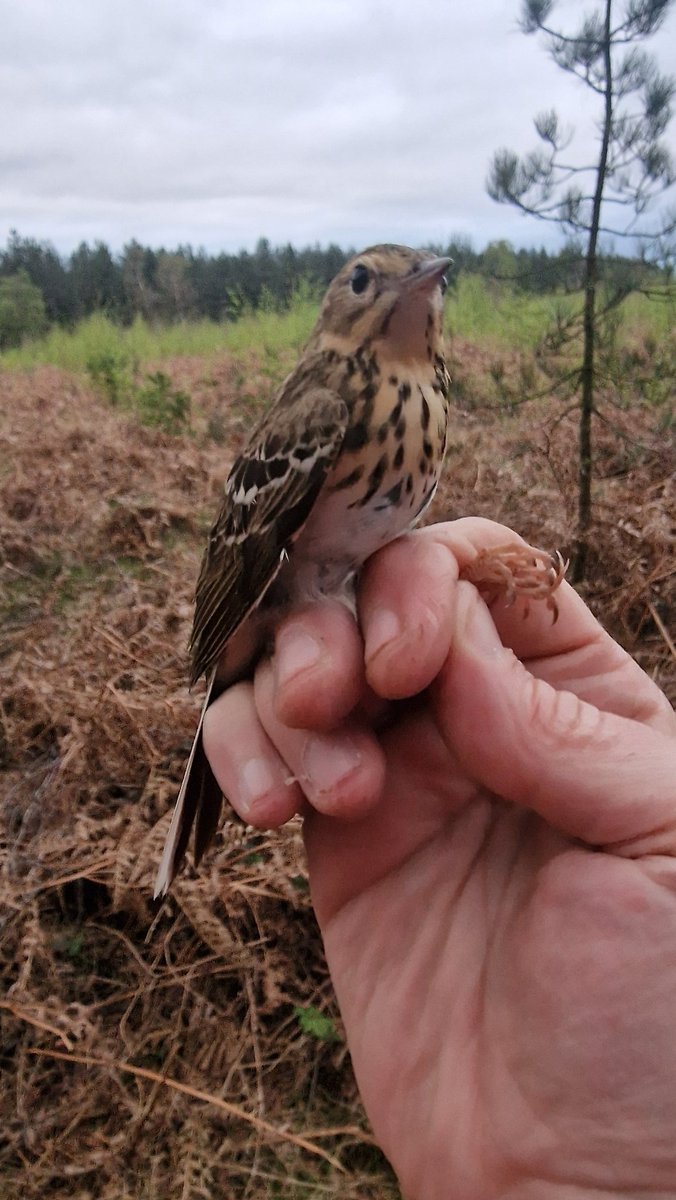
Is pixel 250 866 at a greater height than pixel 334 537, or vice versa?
pixel 334 537

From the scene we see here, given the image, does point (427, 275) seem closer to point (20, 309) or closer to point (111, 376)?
point (111, 376)

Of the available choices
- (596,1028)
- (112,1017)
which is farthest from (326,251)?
(596,1028)

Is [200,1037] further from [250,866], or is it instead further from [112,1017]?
[250,866]

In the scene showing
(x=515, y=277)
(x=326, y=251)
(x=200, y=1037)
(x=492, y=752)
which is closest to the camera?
(x=492, y=752)

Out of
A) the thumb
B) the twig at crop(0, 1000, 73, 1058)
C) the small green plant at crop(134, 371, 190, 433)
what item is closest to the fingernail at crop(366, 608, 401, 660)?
the thumb

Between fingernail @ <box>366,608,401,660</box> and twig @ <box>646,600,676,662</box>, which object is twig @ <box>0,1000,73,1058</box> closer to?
fingernail @ <box>366,608,401,660</box>

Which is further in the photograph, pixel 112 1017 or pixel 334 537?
pixel 112 1017

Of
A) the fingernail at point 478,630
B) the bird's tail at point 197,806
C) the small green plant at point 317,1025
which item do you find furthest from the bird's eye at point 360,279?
the small green plant at point 317,1025
